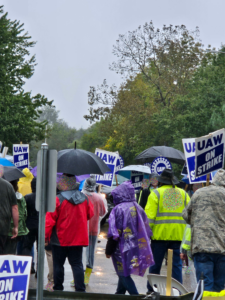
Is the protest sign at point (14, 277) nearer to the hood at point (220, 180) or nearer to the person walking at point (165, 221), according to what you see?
the hood at point (220, 180)

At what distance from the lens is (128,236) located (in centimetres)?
620

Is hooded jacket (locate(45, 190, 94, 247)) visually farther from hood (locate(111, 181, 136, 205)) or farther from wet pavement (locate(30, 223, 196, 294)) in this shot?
wet pavement (locate(30, 223, 196, 294))

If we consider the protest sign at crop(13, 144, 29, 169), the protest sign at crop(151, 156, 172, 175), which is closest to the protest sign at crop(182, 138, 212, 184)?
the protest sign at crop(151, 156, 172, 175)

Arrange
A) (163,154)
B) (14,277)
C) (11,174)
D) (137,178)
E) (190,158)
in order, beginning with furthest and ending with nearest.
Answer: (163,154)
(137,178)
(190,158)
(11,174)
(14,277)

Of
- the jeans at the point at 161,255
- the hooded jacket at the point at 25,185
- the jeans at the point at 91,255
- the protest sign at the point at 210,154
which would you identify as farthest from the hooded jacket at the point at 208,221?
the hooded jacket at the point at 25,185

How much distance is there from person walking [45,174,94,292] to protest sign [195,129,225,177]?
1609 mm

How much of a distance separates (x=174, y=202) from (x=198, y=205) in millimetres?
1550

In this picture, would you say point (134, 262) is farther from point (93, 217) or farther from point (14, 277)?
point (93, 217)

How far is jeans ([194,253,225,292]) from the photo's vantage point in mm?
5461

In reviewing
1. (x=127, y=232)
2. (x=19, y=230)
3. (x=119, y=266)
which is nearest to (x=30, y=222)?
(x=19, y=230)

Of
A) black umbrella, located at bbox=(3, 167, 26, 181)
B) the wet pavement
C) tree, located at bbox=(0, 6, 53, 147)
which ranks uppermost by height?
tree, located at bbox=(0, 6, 53, 147)

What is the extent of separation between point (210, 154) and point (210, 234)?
1.25 meters

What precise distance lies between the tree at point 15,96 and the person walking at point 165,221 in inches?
1076

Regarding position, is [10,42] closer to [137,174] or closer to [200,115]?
[200,115]
